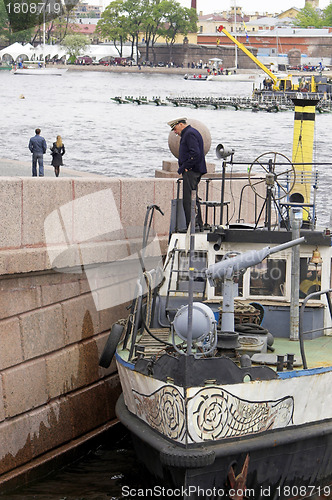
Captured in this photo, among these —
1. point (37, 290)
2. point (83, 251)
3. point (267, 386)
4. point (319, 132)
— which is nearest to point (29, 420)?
point (37, 290)

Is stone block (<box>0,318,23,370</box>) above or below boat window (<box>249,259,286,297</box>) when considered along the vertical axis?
below

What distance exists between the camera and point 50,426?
13305 mm

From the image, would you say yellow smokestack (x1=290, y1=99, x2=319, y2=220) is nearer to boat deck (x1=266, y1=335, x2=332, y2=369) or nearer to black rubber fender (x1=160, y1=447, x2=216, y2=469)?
boat deck (x1=266, y1=335, x2=332, y2=369)

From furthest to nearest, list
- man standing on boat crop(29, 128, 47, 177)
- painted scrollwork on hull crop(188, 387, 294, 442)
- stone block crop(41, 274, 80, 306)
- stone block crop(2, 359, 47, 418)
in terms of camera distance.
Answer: man standing on boat crop(29, 128, 47, 177) < stone block crop(41, 274, 80, 306) < stone block crop(2, 359, 47, 418) < painted scrollwork on hull crop(188, 387, 294, 442)

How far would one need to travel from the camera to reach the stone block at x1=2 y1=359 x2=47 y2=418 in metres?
12.4

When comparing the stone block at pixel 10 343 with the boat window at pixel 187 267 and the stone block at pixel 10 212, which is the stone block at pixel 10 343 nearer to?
the stone block at pixel 10 212

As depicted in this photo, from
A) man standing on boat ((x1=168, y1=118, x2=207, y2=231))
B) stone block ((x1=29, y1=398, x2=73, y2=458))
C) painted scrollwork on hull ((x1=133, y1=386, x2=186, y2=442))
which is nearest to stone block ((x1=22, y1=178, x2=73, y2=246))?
man standing on boat ((x1=168, y1=118, x2=207, y2=231))

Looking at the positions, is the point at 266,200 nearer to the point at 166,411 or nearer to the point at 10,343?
the point at 166,411

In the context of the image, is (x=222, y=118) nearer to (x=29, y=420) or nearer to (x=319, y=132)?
(x=319, y=132)

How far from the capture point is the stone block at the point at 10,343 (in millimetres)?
12281

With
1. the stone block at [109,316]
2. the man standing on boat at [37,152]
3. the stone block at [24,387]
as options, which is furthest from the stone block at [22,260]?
the man standing on boat at [37,152]

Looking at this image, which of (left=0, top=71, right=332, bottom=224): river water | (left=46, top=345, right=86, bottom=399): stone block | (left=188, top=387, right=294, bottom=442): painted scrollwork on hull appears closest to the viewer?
(left=188, top=387, right=294, bottom=442): painted scrollwork on hull

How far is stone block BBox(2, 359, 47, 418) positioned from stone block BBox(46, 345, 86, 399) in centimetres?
16

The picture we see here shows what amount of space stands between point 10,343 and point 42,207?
207cm
